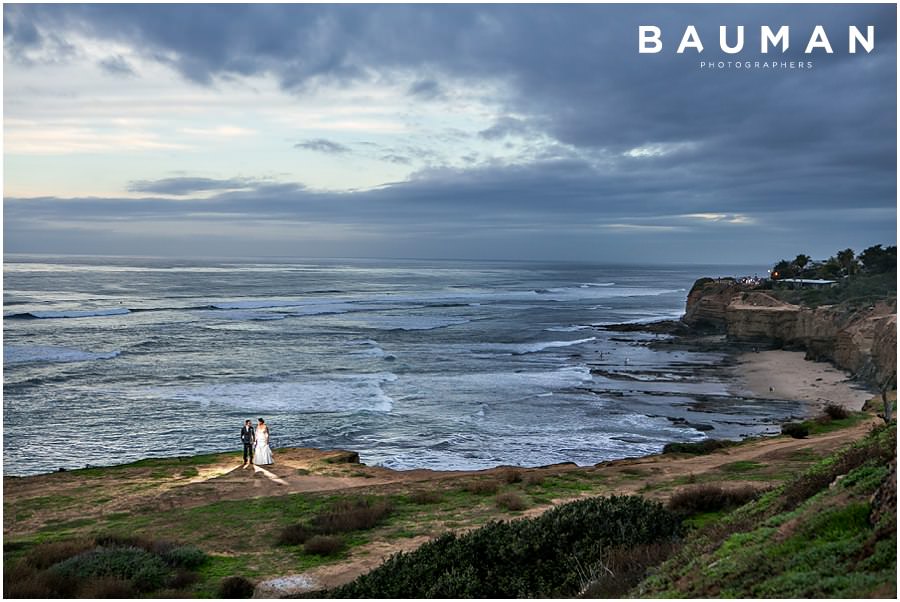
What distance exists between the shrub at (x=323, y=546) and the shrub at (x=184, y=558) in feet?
5.18

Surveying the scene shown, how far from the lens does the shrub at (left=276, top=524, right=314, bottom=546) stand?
11.8 metres

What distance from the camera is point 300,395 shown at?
107ft

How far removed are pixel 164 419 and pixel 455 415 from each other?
1165 centimetres

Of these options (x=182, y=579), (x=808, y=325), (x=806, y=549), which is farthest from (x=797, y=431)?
(x=808, y=325)

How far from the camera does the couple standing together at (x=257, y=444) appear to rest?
19.1 meters

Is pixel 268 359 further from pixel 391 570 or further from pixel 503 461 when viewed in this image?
pixel 391 570

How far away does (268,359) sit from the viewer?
43.6 metres

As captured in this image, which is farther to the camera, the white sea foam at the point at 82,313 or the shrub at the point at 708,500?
the white sea foam at the point at 82,313

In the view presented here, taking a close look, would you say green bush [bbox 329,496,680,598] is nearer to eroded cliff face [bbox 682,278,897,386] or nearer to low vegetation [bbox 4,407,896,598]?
low vegetation [bbox 4,407,896,598]

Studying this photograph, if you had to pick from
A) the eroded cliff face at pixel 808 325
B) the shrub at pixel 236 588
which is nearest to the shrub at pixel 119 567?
the shrub at pixel 236 588

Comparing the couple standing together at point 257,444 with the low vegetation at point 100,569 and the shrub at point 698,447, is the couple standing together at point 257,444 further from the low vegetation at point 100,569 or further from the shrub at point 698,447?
the shrub at point 698,447

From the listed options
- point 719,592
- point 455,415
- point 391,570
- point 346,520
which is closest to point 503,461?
point 455,415

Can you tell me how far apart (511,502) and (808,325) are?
3866 centimetres

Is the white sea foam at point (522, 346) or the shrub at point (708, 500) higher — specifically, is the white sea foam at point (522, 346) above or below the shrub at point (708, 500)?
below
